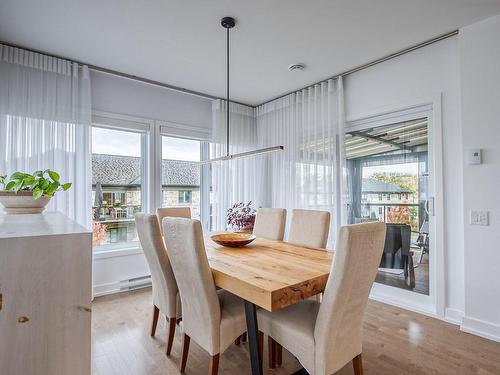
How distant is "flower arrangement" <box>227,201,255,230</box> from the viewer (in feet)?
12.8

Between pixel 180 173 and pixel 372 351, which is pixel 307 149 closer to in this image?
pixel 180 173

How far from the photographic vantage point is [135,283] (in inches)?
138

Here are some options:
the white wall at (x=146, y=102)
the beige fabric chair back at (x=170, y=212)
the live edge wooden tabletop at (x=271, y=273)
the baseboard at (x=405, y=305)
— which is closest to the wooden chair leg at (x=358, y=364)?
the live edge wooden tabletop at (x=271, y=273)

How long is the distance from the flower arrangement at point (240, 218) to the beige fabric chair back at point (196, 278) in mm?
2146

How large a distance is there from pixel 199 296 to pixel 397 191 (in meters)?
2.45

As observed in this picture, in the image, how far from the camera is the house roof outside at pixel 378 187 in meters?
3.11

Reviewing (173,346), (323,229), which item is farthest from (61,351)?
(323,229)

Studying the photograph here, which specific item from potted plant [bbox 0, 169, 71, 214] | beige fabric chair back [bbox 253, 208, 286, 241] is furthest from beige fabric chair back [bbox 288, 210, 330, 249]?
potted plant [bbox 0, 169, 71, 214]

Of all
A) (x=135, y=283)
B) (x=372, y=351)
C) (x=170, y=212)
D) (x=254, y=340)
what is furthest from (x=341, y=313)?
(x=135, y=283)

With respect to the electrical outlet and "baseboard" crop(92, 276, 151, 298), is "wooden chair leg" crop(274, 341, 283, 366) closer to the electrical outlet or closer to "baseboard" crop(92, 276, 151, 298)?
the electrical outlet

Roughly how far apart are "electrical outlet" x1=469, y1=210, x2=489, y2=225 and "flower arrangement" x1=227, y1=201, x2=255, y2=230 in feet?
7.81

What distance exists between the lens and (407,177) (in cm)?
303

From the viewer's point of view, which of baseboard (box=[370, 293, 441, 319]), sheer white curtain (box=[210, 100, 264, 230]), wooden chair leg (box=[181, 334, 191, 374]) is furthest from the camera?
sheer white curtain (box=[210, 100, 264, 230])

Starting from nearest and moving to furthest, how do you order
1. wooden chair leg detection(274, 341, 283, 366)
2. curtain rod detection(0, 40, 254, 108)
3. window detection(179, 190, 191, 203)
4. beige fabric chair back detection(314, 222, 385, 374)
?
1. beige fabric chair back detection(314, 222, 385, 374)
2. wooden chair leg detection(274, 341, 283, 366)
3. curtain rod detection(0, 40, 254, 108)
4. window detection(179, 190, 191, 203)
